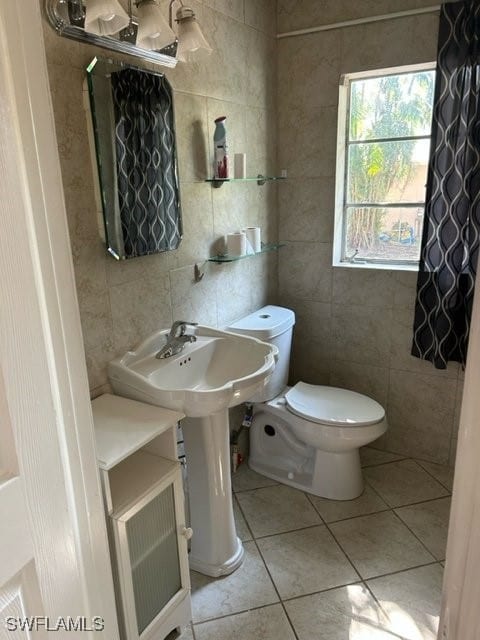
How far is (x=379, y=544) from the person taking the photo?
206 centimetres

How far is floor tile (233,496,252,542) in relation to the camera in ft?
6.91

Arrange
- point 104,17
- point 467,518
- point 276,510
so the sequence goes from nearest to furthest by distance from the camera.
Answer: point 467,518 < point 104,17 < point 276,510

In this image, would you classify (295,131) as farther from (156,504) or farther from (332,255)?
(156,504)

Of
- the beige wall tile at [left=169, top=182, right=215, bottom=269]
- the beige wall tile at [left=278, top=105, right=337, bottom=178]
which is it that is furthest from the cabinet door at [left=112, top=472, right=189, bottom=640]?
the beige wall tile at [left=278, top=105, right=337, bottom=178]

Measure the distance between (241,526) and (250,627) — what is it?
52cm

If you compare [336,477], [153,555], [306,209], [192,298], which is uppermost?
[306,209]

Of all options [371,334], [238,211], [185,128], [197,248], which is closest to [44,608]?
[197,248]

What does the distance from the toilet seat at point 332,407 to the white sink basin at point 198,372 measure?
1.70 ft

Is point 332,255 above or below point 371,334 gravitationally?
above

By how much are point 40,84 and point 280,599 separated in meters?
1.83

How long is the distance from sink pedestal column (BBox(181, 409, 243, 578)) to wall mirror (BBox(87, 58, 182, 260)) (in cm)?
71

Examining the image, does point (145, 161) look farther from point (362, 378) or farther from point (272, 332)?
point (362, 378)

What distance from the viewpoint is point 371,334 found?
103 inches
